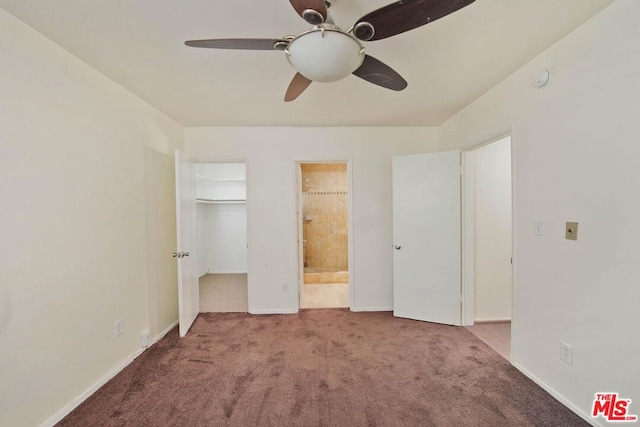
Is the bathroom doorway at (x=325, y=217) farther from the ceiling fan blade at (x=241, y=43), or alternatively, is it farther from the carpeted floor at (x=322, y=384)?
the ceiling fan blade at (x=241, y=43)

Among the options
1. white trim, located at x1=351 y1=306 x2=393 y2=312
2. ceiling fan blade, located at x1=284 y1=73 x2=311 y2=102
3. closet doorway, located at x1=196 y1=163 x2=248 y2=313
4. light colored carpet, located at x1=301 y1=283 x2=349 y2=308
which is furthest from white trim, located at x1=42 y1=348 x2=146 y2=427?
closet doorway, located at x1=196 y1=163 x2=248 y2=313

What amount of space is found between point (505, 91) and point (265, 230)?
2753 mm

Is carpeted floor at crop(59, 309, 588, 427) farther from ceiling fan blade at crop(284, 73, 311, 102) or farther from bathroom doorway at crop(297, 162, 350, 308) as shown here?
bathroom doorway at crop(297, 162, 350, 308)

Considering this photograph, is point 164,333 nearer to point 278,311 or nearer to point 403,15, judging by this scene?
point 278,311

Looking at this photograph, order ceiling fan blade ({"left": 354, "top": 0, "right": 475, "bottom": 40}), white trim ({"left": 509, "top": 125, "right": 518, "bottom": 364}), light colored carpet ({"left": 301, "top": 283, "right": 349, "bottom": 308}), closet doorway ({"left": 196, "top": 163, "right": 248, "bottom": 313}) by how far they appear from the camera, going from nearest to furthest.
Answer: ceiling fan blade ({"left": 354, "top": 0, "right": 475, "bottom": 40}) < white trim ({"left": 509, "top": 125, "right": 518, "bottom": 364}) < light colored carpet ({"left": 301, "top": 283, "right": 349, "bottom": 308}) < closet doorway ({"left": 196, "top": 163, "right": 248, "bottom": 313})

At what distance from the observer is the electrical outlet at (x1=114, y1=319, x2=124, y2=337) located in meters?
2.04

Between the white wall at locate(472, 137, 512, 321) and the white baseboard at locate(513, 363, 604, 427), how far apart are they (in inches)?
37.1

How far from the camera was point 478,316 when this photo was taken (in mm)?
2887

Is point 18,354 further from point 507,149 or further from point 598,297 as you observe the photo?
point 507,149

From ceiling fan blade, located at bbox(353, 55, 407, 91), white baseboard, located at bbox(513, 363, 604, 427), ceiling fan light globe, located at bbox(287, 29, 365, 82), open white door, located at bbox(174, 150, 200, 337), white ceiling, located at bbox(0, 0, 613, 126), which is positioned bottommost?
white baseboard, located at bbox(513, 363, 604, 427)

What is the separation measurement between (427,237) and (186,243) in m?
2.63

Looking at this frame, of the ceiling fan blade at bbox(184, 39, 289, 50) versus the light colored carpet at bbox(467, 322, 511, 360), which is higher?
the ceiling fan blade at bbox(184, 39, 289, 50)

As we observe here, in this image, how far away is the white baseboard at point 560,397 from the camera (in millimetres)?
1491

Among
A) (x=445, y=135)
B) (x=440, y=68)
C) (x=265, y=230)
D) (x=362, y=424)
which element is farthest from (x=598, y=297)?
(x=265, y=230)
